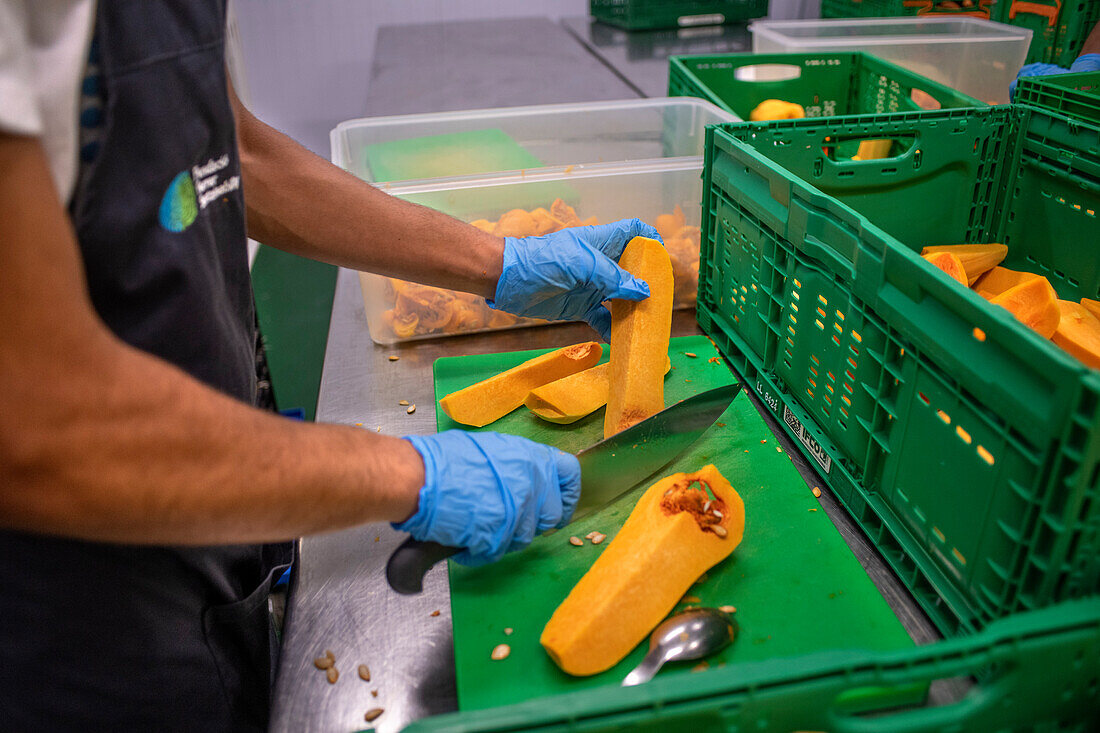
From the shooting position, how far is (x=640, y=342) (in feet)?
3.82

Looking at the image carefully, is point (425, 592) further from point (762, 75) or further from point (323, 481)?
point (762, 75)

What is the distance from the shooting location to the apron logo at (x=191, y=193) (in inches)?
30.9

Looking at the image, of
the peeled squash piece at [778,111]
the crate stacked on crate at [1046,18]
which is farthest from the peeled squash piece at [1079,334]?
the crate stacked on crate at [1046,18]

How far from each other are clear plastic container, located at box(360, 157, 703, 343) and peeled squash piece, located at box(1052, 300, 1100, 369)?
2.18ft

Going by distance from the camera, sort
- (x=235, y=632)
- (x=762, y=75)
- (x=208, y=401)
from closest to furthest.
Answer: (x=208, y=401) → (x=235, y=632) → (x=762, y=75)

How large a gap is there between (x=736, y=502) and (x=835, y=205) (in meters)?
0.40

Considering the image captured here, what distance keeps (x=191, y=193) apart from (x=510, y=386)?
1.85 ft

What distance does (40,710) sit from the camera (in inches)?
35.1

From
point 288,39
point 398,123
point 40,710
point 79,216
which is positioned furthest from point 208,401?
point 288,39

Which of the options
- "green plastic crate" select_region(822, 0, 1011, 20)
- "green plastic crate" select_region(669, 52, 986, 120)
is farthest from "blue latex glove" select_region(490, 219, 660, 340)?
"green plastic crate" select_region(822, 0, 1011, 20)

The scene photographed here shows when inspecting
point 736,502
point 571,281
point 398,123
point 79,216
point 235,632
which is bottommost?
point 235,632

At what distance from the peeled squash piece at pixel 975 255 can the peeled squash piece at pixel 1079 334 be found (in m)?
0.18

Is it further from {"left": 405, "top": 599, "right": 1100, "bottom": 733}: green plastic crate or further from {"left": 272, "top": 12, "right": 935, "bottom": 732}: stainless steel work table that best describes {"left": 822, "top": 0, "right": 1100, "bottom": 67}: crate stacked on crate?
{"left": 405, "top": 599, "right": 1100, "bottom": 733}: green plastic crate

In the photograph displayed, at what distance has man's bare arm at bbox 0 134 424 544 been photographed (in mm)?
538
